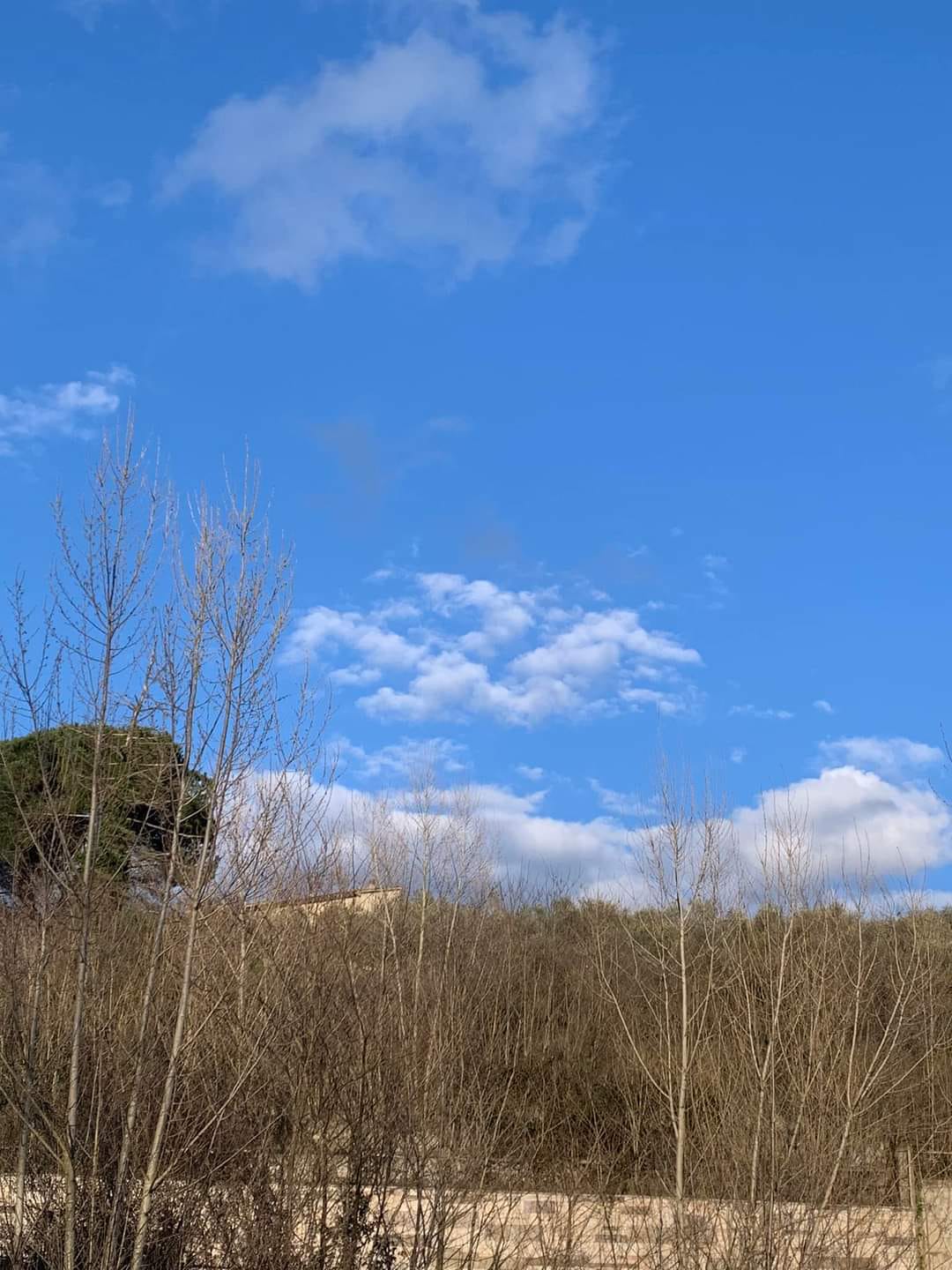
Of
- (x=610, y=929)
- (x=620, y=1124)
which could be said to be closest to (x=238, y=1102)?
(x=620, y=1124)

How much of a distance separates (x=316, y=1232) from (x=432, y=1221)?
34.3 inches

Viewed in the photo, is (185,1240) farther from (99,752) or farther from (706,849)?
(706,849)

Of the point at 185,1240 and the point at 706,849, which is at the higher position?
the point at 706,849

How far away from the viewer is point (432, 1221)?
336 inches

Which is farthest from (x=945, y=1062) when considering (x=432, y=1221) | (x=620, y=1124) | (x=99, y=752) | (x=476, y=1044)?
(x=99, y=752)

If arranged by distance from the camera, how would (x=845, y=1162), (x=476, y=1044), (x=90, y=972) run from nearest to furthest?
(x=90, y=972), (x=845, y=1162), (x=476, y=1044)

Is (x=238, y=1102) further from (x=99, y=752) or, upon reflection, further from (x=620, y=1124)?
(x=620, y=1124)

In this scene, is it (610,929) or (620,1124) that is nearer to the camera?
(620,1124)

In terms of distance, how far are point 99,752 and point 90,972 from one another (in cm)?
251

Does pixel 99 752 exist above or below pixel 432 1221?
above

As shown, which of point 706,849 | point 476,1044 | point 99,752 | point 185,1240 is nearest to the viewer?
point 99,752

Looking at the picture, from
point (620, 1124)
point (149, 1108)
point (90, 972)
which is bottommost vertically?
point (620, 1124)

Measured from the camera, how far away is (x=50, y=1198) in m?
8.55

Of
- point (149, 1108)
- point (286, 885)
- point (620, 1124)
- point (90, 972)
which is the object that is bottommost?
point (620, 1124)
